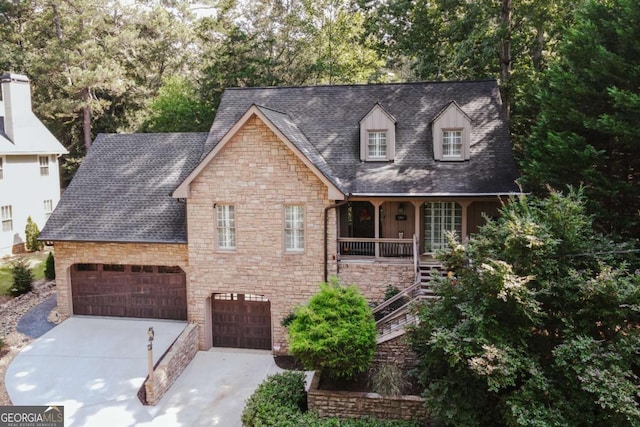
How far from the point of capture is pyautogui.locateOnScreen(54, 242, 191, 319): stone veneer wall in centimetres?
1792

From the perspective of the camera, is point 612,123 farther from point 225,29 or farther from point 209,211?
point 225,29

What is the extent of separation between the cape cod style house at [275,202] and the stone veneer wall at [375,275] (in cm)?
4

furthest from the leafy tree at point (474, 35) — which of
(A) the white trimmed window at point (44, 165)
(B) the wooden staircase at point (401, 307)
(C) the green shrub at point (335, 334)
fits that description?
(A) the white trimmed window at point (44, 165)

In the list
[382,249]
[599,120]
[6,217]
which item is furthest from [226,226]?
[6,217]

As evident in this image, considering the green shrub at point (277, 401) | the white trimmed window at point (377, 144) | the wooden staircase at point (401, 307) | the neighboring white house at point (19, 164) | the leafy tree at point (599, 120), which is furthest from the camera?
the neighboring white house at point (19, 164)

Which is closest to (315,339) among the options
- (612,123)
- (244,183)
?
(244,183)

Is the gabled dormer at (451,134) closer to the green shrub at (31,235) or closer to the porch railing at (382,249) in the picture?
the porch railing at (382,249)

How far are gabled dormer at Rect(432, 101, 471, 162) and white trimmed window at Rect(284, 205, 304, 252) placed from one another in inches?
231

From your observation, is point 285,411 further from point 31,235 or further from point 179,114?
point 31,235

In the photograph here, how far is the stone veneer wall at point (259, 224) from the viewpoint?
54.7 ft

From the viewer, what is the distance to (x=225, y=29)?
37250 millimetres

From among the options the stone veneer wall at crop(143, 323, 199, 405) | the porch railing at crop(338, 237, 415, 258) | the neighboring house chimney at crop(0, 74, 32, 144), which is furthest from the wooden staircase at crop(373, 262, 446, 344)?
the neighboring house chimney at crop(0, 74, 32, 144)

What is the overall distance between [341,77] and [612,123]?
2522 centimetres

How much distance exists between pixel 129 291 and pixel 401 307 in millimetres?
10412
